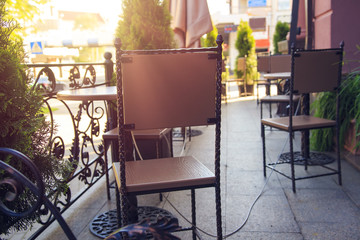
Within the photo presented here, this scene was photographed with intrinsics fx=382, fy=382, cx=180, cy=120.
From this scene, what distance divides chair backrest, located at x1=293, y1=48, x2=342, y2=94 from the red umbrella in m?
1.89

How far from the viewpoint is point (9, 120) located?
169cm

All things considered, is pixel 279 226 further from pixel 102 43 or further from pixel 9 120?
pixel 102 43

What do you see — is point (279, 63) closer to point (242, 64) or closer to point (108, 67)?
point (108, 67)

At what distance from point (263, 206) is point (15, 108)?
2004 mm

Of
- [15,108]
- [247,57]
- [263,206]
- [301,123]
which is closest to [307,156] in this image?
[301,123]

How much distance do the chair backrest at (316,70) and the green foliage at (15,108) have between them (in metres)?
2.18

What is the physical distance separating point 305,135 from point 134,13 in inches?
85.5

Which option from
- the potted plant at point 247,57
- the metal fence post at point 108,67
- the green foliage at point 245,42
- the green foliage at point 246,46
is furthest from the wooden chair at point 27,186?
the green foliage at point 245,42

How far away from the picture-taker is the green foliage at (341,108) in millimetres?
3803

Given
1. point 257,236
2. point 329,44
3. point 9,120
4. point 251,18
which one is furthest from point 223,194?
point 251,18

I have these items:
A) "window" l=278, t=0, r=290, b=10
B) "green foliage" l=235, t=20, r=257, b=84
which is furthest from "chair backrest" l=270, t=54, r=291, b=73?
"window" l=278, t=0, r=290, b=10

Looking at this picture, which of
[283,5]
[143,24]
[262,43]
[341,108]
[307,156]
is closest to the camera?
[143,24]

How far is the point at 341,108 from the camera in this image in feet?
13.1

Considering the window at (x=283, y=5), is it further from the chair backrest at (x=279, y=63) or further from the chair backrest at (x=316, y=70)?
the chair backrest at (x=316, y=70)
